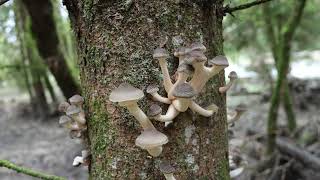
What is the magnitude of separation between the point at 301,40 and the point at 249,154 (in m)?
4.41

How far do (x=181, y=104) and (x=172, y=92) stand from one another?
0.05 meters

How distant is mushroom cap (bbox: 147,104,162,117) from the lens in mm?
1320

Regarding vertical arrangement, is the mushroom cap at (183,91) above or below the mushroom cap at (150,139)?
above

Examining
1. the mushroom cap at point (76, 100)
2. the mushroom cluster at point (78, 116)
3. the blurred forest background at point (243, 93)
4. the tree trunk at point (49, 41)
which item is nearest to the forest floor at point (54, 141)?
the blurred forest background at point (243, 93)

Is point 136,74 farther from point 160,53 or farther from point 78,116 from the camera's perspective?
point 78,116

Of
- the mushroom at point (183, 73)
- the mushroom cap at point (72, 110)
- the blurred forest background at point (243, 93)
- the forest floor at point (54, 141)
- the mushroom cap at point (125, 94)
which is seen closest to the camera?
the mushroom cap at point (125, 94)

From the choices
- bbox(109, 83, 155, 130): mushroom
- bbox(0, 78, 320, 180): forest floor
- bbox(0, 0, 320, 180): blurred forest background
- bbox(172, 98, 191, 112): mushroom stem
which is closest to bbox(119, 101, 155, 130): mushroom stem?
bbox(109, 83, 155, 130): mushroom

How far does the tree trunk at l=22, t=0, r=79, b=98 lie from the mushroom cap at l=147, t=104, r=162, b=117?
104 inches

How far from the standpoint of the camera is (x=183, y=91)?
4.17ft

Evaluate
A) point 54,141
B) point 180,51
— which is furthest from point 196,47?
point 54,141

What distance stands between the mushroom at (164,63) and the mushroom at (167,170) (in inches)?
9.8

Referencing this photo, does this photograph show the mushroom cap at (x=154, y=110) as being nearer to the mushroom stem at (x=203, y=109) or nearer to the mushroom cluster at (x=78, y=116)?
the mushroom stem at (x=203, y=109)

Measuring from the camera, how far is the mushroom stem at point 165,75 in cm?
134

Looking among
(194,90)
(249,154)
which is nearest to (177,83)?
(194,90)
